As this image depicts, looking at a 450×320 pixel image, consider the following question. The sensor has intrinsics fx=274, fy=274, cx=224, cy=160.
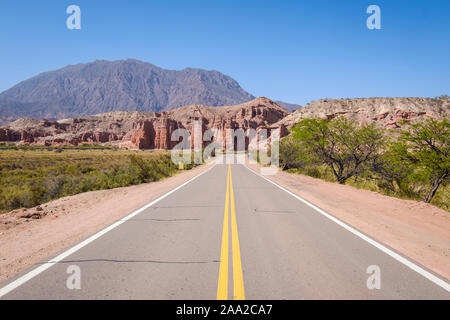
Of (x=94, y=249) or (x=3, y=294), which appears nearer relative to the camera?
(x=3, y=294)

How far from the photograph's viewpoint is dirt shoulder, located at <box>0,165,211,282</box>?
4.94 meters

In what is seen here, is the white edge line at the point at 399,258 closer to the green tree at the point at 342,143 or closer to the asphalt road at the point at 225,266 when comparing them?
the asphalt road at the point at 225,266

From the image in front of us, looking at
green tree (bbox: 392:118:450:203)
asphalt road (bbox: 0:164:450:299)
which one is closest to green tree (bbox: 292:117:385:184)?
green tree (bbox: 392:118:450:203)

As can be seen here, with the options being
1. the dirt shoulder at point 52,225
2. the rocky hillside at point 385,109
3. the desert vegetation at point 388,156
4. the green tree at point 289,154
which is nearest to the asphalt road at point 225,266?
the dirt shoulder at point 52,225

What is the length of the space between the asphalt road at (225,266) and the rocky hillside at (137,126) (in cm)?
11525

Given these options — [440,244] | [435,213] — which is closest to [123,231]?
[440,244]

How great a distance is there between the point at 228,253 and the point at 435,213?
752 cm

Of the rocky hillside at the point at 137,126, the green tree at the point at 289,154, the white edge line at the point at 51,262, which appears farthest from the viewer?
the rocky hillside at the point at 137,126

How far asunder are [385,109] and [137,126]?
110 metres

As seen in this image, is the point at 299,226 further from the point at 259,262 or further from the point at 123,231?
the point at 123,231

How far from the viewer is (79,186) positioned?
1479 centimetres

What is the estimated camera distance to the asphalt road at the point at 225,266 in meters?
3.54

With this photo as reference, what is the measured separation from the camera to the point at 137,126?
136m

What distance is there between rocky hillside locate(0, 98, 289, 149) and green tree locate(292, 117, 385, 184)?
10322 cm
